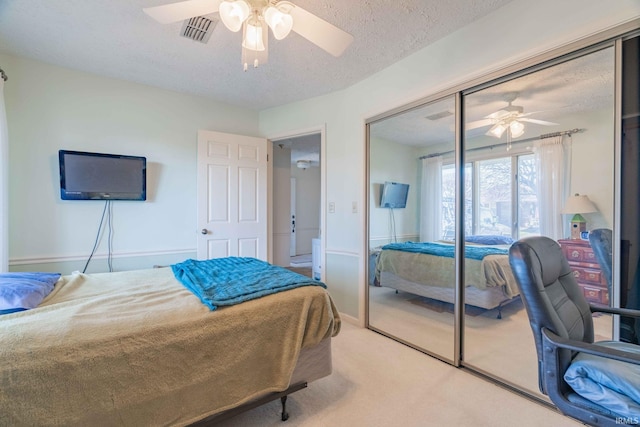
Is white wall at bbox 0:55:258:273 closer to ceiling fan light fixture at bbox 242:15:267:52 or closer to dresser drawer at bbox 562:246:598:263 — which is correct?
ceiling fan light fixture at bbox 242:15:267:52

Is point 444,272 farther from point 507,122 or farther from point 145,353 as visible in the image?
point 145,353

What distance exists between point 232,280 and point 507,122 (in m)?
2.30

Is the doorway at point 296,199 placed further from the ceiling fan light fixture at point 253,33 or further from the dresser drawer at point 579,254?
the dresser drawer at point 579,254

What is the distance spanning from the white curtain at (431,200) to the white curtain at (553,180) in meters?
0.76

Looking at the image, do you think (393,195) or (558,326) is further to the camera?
(393,195)

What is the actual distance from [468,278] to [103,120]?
3.73 m

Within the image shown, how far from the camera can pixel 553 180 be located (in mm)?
1934

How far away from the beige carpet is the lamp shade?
48.4 inches

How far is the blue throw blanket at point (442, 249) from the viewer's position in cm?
232

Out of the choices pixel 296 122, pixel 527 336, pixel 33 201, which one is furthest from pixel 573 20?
pixel 33 201

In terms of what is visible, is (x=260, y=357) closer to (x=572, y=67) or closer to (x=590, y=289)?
(x=590, y=289)

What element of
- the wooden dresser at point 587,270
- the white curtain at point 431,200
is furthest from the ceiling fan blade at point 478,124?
the wooden dresser at point 587,270

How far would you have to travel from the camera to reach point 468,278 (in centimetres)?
234

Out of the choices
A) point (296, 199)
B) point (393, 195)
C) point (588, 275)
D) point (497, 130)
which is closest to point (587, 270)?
point (588, 275)
